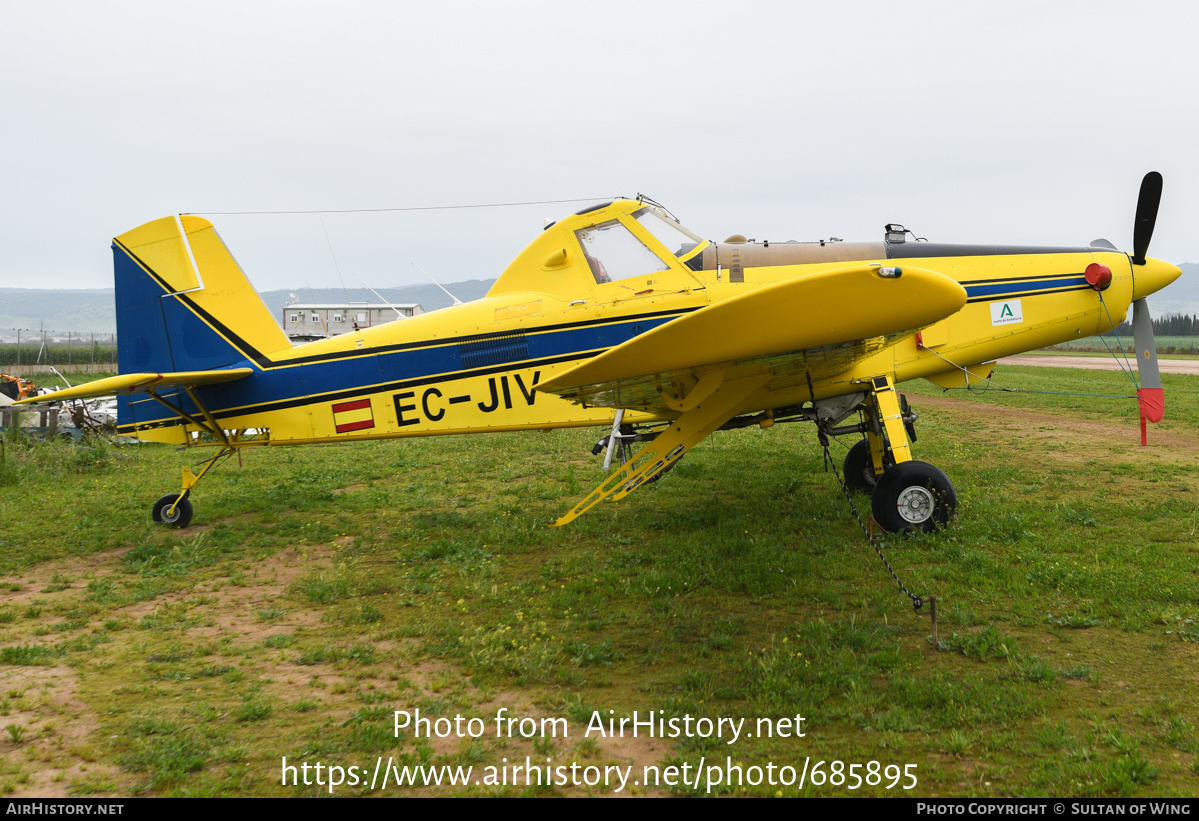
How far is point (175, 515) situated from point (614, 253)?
5.80 m

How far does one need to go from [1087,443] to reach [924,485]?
709 centimetres

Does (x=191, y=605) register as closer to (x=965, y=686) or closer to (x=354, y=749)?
(x=354, y=749)

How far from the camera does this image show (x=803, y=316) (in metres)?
3.66

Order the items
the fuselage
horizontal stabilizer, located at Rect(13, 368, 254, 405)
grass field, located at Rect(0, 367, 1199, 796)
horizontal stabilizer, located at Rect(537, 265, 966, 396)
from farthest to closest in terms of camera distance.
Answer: the fuselage → horizontal stabilizer, located at Rect(13, 368, 254, 405) → horizontal stabilizer, located at Rect(537, 265, 966, 396) → grass field, located at Rect(0, 367, 1199, 796)

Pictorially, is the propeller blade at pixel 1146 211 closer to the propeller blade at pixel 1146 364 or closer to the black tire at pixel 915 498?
the propeller blade at pixel 1146 364

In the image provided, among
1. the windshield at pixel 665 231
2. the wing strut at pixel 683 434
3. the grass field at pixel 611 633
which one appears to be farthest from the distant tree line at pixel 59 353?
the wing strut at pixel 683 434

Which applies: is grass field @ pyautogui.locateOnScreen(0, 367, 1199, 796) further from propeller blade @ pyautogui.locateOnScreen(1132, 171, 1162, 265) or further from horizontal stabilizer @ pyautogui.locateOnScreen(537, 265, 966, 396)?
Result: propeller blade @ pyautogui.locateOnScreen(1132, 171, 1162, 265)

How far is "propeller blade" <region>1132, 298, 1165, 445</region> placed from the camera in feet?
22.4

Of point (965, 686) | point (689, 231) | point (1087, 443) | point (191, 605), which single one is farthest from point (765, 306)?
point (1087, 443)

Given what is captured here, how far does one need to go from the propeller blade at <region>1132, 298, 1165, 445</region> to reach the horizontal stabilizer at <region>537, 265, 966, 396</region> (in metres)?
4.72

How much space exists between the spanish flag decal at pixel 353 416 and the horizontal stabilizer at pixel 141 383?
1226 mm

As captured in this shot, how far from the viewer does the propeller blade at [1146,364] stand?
684cm

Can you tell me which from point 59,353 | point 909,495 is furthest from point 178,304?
point 59,353

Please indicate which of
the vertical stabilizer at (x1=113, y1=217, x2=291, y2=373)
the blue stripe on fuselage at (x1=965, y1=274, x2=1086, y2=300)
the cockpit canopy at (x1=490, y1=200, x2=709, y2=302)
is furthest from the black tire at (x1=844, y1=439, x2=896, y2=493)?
the vertical stabilizer at (x1=113, y1=217, x2=291, y2=373)
